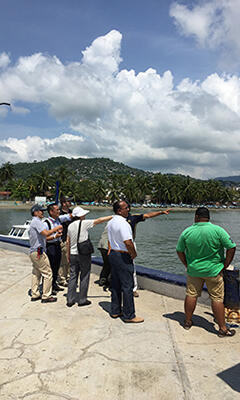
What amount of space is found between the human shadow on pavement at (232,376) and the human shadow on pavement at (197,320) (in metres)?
0.91

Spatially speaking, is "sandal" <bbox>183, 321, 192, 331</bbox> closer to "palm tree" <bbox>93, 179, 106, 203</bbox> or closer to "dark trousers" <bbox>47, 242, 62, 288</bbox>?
"dark trousers" <bbox>47, 242, 62, 288</bbox>

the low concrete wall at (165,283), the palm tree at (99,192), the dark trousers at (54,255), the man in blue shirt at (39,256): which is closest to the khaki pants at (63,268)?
the dark trousers at (54,255)

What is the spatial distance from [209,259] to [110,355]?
1816 millimetres

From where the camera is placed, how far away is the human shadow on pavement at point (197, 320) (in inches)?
162

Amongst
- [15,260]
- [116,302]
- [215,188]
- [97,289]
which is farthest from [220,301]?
[215,188]

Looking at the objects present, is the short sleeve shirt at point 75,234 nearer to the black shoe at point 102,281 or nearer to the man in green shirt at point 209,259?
the black shoe at point 102,281

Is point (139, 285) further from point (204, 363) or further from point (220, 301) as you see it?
point (204, 363)

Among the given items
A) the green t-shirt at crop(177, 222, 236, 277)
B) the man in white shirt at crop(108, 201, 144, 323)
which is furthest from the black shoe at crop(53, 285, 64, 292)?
the green t-shirt at crop(177, 222, 236, 277)

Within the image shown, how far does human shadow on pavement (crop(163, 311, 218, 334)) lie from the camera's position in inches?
162

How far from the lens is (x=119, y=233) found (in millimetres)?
4281

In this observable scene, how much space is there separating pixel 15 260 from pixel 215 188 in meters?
141

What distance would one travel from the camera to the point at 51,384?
2791 mm

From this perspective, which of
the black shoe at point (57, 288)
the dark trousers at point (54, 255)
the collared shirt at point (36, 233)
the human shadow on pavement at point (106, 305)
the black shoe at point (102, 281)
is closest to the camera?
the human shadow on pavement at point (106, 305)

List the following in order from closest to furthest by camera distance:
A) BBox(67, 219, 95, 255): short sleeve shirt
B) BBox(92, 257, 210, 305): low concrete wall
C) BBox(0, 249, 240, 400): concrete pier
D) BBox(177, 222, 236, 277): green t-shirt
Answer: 1. BBox(0, 249, 240, 400): concrete pier
2. BBox(177, 222, 236, 277): green t-shirt
3. BBox(67, 219, 95, 255): short sleeve shirt
4. BBox(92, 257, 210, 305): low concrete wall
